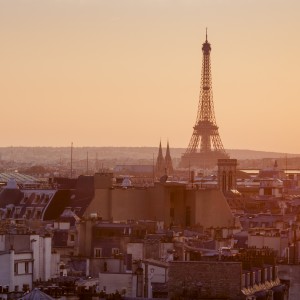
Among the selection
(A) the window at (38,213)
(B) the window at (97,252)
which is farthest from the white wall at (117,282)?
(A) the window at (38,213)

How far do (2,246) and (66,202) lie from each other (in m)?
28.5

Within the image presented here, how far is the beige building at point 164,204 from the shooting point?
255 feet

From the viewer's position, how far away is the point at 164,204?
3174 inches

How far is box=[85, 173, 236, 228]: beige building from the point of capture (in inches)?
3061

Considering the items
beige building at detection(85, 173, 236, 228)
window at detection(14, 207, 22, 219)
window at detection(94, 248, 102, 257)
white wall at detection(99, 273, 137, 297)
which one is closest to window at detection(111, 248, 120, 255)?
window at detection(94, 248, 102, 257)

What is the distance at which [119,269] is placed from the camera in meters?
50.3

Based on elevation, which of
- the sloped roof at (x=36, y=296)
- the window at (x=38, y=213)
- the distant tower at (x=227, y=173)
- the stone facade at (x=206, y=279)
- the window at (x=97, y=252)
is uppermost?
the distant tower at (x=227, y=173)

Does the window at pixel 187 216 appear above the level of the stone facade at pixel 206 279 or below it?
above

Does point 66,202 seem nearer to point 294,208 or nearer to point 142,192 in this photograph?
point 142,192

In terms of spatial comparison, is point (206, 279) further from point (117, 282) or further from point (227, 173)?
point (227, 173)

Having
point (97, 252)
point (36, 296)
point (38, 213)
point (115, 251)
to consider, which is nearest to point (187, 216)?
point (38, 213)

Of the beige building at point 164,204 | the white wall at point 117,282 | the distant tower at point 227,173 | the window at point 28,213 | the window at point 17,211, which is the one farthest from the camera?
the distant tower at point 227,173

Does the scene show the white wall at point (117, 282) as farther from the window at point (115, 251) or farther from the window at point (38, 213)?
the window at point (38, 213)

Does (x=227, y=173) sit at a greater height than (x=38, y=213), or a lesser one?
greater
